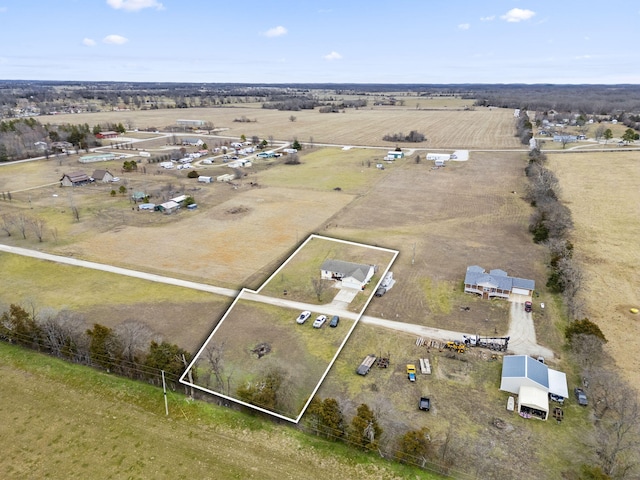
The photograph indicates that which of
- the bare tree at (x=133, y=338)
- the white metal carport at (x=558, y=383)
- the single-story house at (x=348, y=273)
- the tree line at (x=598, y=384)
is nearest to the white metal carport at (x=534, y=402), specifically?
the white metal carport at (x=558, y=383)

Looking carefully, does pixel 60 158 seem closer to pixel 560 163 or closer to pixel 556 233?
pixel 556 233

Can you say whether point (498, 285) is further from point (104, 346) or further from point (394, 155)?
point (394, 155)

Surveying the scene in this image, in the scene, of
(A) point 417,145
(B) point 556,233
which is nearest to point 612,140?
(A) point 417,145

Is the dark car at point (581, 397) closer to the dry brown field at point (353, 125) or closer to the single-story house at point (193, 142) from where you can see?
the dry brown field at point (353, 125)

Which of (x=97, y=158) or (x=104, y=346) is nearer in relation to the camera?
(x=104, y=346)

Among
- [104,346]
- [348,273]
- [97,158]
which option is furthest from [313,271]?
[97,158]

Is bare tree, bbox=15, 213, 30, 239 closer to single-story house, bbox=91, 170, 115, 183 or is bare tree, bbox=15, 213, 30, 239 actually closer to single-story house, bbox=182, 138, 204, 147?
single-story house, bbox=91, 170, 115, 183
